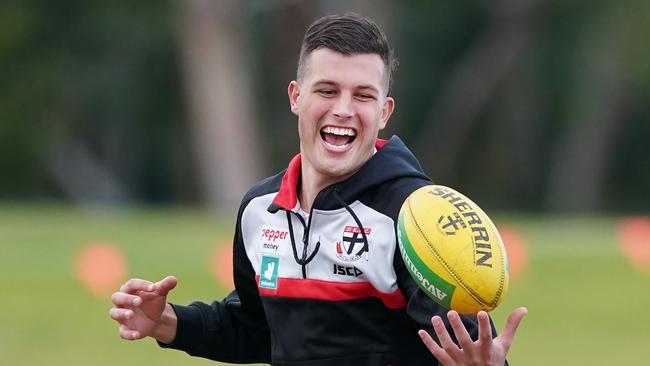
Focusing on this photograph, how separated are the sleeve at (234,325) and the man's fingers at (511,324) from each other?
123 cm

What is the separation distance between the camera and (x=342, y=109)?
465 centimetres

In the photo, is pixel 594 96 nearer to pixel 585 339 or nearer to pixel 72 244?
pixel 72 244

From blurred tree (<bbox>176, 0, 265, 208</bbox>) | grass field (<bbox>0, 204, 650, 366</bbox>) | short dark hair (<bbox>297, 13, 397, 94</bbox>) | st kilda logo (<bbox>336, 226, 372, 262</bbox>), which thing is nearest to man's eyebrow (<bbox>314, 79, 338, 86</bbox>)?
short dark hair (<bbox>297, 13, 397, 94</bbox>)

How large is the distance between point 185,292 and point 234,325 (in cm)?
835

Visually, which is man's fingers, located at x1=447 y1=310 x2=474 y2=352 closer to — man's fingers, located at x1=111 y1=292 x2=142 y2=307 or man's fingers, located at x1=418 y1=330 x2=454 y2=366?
man's fingers, located at x1=418 y1=330 x2=454 y2=366

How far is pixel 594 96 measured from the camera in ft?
146

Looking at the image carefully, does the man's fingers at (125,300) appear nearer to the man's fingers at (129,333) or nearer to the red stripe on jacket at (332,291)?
the man's fingers at (129,333)

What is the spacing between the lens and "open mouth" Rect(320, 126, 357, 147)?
15.4ft

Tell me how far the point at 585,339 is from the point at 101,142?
37.1 m

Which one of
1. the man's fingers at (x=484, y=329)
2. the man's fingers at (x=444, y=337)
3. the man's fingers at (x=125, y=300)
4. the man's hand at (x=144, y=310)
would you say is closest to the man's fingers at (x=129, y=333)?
the man's hand at (x=144, y=310)

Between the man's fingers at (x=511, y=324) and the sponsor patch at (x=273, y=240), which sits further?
the sponsor patch at (x=273, y=240)

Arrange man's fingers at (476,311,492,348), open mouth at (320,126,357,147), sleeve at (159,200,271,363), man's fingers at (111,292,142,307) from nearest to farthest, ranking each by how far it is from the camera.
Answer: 1. man's fingers at (476,311,492,348)
2. open mouth at (320,126,357,147)
3. man's fingers at (111,292,142,307)
4. sleeve at (159,200,271,363)

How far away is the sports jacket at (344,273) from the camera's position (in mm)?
4594

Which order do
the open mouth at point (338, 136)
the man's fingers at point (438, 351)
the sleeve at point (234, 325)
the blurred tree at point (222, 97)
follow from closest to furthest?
the man's fingers at point (438, 351), the open mouth at point (338, 136), the sleeve at point (234, 325), the blurred tree at point (222, 97)
